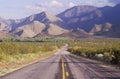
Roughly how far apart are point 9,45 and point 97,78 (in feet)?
101

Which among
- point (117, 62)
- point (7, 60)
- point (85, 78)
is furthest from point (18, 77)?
point (117, 62)

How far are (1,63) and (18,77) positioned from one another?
13.8 meters

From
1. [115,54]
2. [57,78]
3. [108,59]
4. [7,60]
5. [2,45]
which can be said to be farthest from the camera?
[2,45]

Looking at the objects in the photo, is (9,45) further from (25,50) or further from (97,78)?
(97,78)

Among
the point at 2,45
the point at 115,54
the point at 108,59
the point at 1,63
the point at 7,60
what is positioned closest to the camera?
the point at 1,63

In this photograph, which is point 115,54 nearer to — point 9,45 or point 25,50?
point 9,45

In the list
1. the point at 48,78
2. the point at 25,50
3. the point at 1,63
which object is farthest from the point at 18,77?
the point at 25,50

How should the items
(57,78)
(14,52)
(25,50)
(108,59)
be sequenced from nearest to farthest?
(57,78)
(108,59)
(14,52)
(25,50)

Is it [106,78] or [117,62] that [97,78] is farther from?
[117,62]

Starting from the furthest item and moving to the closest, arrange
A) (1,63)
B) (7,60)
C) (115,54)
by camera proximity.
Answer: (115,54), (7,60), (1,63)

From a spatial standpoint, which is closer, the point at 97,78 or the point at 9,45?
the point at 97,78

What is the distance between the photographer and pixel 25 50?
233 ft

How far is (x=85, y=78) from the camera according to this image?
72.5ft

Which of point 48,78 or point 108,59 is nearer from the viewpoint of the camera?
point 48,78
